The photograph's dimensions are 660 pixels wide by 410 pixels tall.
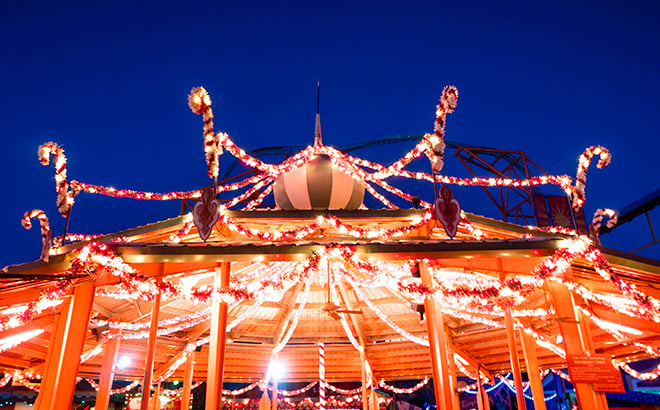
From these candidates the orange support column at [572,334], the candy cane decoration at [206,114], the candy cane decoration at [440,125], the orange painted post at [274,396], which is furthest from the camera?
the orange painted post at [274,396]

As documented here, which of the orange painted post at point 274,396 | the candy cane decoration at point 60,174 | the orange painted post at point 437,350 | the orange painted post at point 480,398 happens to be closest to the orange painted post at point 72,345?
the candy cane decoration at point 60,174

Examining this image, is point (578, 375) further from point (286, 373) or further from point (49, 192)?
point (49, 192)

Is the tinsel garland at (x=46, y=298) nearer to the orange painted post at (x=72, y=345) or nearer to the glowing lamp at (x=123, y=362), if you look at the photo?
the orange painted post at (x=72, y=345)

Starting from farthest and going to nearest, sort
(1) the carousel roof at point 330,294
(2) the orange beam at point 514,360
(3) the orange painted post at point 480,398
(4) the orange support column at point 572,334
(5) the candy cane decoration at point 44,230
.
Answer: (3) the orange painted post at point 480,398 < (2) the orange beam at point 514,360 < (4) the orange support column at point 572,334 < (1) the carousel roof at point 330,294 < (5) the candy cane decoration at point 44,230

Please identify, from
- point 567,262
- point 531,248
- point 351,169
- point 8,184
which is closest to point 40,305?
point 351,169

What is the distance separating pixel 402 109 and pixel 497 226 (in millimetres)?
138675

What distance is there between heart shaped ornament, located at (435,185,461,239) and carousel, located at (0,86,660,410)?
0.03 meters

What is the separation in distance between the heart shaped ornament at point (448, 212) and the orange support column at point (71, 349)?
6.79 metres

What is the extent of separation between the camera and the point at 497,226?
1059 centimetres

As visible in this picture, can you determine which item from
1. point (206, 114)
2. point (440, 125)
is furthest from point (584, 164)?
point (206, 114)

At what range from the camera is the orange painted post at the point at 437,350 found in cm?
827

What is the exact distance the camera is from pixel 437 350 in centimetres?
877

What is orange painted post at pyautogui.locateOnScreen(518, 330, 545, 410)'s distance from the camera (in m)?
12.6

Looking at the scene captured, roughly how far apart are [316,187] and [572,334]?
7184 mm
